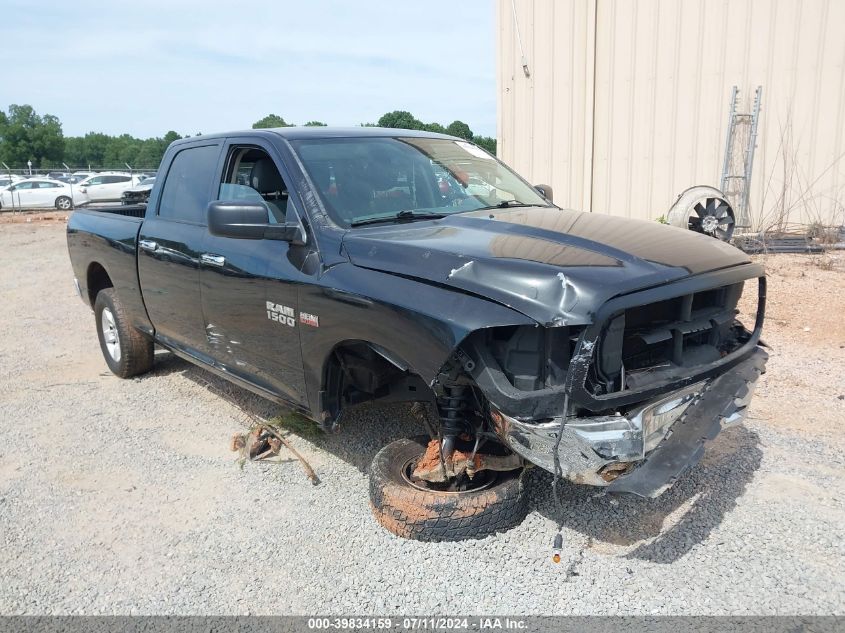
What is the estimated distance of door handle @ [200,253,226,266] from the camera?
4047mm

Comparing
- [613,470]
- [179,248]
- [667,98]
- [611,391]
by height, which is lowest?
[613,470]

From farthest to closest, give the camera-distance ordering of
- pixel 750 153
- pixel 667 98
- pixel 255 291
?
pixel 667 98
pixel 750 153
pixel 255 291

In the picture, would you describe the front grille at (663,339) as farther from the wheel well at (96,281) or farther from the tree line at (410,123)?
the tree line at (410,123)

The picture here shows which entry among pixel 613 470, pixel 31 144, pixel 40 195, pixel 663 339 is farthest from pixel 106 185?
pixel 31 144

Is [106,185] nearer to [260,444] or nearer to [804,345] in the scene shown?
[260,444]

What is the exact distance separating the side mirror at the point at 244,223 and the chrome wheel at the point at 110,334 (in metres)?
3.01

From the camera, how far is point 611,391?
271cm

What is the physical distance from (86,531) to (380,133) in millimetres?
2752

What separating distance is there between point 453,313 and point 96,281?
4.77m

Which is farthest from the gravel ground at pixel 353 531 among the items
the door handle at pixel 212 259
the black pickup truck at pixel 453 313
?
the door handle at pixel 212 259

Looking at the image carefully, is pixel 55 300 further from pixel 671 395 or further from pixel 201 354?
pixel 671 395

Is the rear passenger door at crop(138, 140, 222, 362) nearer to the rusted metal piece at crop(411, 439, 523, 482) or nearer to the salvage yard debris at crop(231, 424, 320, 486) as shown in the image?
the salvage yard debris at crop(231, 424, 320, 486)

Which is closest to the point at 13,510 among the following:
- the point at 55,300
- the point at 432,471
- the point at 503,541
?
the point at 432,471

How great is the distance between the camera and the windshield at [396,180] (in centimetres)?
366
